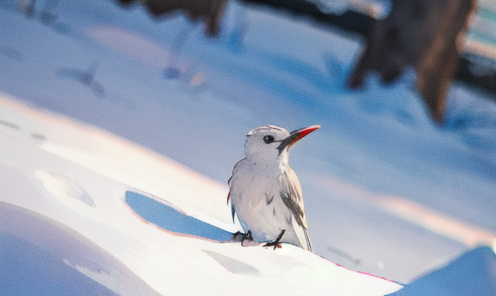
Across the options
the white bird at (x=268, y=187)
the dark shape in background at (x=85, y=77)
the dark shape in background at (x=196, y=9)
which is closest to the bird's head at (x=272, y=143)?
the white bird at (x=268, y=187)

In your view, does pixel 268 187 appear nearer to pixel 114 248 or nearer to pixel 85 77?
pixel 114 248

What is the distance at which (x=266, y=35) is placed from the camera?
1.24 metres

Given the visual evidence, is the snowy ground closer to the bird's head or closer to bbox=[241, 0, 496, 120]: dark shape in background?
bbox=[241, 0, 496, 120]: dark shape in background

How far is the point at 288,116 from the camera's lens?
110 centimetres

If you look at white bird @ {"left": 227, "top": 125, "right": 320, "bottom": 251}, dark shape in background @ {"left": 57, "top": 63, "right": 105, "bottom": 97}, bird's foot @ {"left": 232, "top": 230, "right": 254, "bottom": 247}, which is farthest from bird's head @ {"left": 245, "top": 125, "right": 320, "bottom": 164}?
dark shape in background @ {"left": 57, "top": 63, "right": 105, "bottom": 97}

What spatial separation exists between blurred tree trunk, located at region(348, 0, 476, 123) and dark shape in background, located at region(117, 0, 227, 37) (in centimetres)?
43

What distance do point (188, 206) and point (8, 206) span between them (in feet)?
0.84

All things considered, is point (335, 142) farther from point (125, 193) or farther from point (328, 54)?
point (125, 193)

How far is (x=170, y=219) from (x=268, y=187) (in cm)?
15

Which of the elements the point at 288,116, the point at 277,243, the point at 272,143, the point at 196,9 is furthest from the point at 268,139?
the point at 196,9

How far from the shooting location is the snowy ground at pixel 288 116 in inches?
33.5

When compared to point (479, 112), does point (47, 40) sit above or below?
below

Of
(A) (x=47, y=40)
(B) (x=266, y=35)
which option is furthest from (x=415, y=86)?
(A) (x=47, y=40)

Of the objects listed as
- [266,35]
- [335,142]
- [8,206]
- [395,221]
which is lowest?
[8,206]
